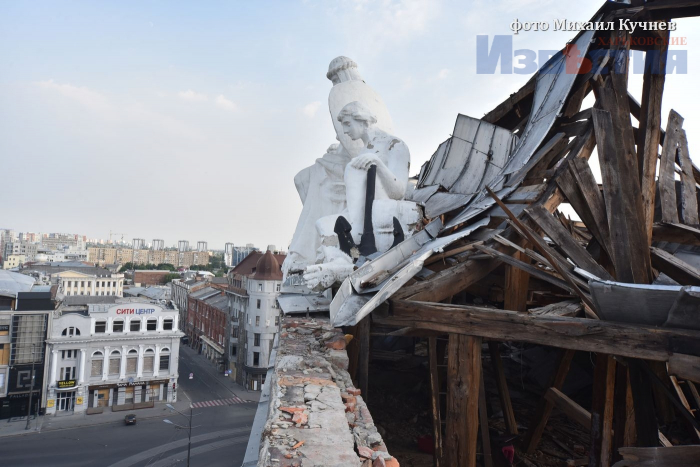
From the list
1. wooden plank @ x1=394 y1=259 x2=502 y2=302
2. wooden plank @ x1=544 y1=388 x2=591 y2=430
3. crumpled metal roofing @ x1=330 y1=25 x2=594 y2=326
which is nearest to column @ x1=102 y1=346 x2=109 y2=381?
crumpled metal roofing @ x1=330 y1=25 x2=594 y2=326

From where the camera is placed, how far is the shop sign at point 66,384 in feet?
84.4

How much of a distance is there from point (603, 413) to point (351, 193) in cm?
516

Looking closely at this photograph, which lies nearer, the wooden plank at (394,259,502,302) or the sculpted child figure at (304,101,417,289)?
the wooden plank at (394,259,502,302)

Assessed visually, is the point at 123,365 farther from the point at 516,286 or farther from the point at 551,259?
the point at 551,259

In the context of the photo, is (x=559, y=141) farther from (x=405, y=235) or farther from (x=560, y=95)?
(x=405, y=235)

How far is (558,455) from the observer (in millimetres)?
6297

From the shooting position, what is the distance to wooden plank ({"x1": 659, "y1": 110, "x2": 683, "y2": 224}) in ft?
19.3

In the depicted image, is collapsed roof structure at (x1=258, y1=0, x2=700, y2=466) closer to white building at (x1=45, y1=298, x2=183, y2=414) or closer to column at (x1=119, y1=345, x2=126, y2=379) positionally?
white building at (x1=45, y1=298, x2=183, y2=414)

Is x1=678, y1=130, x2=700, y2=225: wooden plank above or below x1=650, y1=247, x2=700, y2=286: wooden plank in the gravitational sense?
above

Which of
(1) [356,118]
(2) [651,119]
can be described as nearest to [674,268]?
(2) [651,119]

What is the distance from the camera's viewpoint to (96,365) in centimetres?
2702

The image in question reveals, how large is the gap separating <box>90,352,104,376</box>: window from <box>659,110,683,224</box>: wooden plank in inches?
1199

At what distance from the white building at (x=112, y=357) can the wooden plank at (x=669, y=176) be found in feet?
95.1

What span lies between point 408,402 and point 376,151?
5110 millimetres
